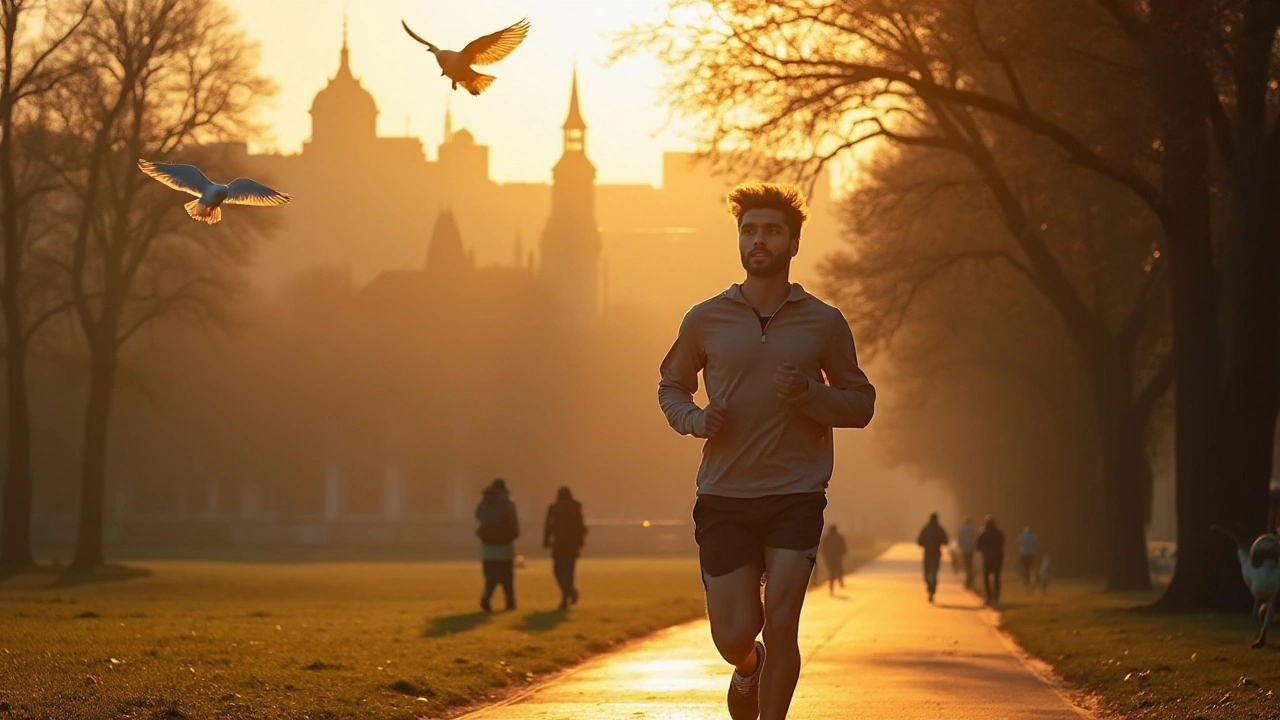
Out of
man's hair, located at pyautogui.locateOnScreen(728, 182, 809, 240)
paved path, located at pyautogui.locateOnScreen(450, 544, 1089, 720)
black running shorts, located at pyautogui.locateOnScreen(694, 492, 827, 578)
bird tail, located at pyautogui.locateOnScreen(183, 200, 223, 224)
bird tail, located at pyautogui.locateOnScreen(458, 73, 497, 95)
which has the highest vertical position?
bird tail, located at pyautogui.locateOnScreen(458, 73, 497, 95)

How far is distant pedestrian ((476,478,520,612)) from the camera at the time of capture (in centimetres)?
2952

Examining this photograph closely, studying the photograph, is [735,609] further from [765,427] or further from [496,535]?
[496,535]

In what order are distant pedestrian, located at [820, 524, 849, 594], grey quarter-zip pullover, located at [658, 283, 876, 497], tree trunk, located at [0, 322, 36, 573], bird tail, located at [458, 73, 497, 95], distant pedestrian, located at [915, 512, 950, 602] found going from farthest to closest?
distant pedestrian, located at [820, 524, 849, 594]
tree trunk, located at [0, 322, 36, 573]
distant pedestrian, located at [915, 512, 950, 602]
bird tail, located at [458, 73, 497, 95]
grey quarter-zip pullover, located at [658, 283, 876, 497]

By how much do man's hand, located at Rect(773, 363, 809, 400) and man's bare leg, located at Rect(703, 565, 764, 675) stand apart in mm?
860

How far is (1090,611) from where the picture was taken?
2870 centimetres

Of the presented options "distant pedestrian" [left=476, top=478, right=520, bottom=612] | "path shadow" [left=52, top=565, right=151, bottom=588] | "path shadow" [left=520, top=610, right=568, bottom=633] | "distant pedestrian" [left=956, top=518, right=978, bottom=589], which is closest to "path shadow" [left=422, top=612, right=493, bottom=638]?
"path shadow" [left=520, top=610, right=568, bottom=633]

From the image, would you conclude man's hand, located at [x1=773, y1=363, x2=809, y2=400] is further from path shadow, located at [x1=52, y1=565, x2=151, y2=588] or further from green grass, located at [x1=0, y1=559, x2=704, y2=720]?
path shadow, located at [x1=52, y1=565, x2=151, y2=588]

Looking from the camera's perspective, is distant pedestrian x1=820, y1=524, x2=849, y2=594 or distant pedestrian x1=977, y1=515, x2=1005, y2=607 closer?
distant pedestrian x1=977, y1=515, x2=1005, y2=607

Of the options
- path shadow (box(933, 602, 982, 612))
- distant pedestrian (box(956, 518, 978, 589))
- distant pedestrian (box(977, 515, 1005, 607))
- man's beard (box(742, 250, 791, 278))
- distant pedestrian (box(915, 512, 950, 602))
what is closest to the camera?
man's beard (box(742, 250, 791, 278))

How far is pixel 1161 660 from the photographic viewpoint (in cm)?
1789

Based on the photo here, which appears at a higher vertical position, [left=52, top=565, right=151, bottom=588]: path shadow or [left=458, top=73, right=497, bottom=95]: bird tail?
[left=458, top=73, right=497, bottom=95]: bird tail

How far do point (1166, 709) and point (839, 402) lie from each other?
5.75 meters

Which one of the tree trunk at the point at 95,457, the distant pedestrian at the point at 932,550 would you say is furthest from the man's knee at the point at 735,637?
the tree trunk at the point at 95,457

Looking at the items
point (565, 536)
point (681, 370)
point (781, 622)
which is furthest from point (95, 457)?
point (781, 622)
